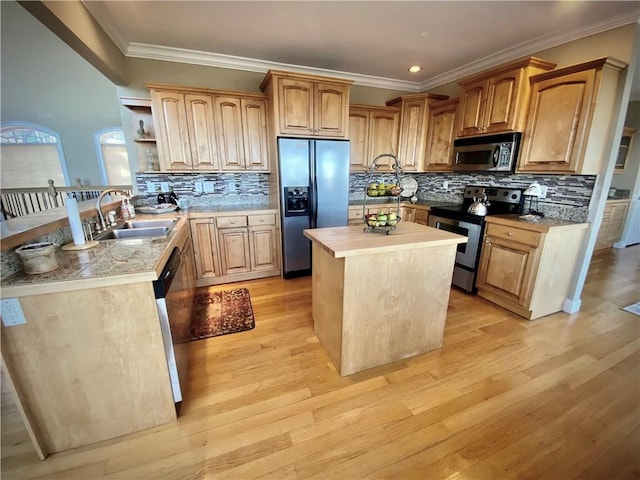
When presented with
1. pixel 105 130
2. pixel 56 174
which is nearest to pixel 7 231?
pixel 105 130

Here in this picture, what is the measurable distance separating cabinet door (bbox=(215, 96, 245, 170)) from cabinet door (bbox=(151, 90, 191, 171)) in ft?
1.20

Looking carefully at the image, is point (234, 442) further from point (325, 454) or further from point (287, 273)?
point (287, 273)

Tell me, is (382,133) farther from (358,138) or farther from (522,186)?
(522,186)

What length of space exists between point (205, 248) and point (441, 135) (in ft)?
11.3

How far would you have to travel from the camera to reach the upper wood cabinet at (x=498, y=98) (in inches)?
103

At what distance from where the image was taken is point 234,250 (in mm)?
3320

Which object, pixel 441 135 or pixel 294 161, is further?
pixel 441 135

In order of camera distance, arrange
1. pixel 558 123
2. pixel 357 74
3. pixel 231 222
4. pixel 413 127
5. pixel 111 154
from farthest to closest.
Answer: pixel 111 154 → pixel 413 127 → pixel 357 74 → pixel 231 222 → pixel 558 123

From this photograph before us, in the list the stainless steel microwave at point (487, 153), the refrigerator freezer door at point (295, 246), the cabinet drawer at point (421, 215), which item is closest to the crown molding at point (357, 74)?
the stainless steel microwave at point (487, 153)

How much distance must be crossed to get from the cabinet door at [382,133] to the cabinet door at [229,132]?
1.90 meters

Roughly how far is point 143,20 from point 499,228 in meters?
3.94

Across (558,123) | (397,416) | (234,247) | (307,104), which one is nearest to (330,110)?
(307,104)

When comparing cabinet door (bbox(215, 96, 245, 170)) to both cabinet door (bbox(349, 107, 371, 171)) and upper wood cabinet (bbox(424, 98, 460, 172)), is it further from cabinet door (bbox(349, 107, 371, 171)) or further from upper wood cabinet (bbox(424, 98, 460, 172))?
upper wood cabinet (bbox(424, 98, 460, 172))

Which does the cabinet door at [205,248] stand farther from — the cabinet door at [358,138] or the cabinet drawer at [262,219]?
the cabinet door at [358,138]
